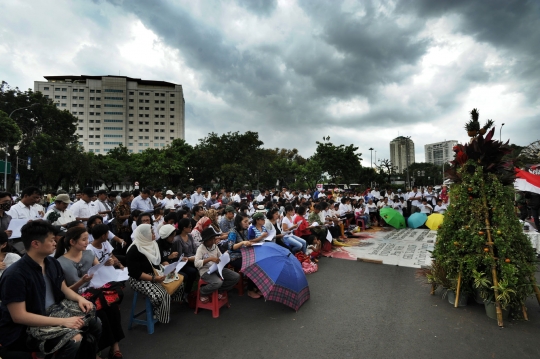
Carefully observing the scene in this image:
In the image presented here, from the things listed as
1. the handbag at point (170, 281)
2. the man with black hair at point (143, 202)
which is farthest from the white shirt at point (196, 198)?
the handbag at point (170, 281)

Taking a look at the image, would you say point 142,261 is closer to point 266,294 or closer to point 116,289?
point 116,289

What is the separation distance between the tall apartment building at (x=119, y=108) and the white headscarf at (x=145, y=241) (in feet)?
332

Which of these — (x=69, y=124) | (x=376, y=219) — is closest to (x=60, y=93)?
(x=69, y=124)

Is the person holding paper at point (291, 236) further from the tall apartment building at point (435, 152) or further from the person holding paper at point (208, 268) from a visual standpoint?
the tall apartment building at point (435, 152)

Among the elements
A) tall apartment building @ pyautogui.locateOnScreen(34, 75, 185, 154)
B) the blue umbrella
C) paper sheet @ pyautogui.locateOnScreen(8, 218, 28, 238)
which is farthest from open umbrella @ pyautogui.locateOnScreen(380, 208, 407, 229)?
tall apartment building @ pyautogui.locateOnScreen(34, 75, 185, 154)

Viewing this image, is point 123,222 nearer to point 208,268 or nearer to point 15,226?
point 15,226

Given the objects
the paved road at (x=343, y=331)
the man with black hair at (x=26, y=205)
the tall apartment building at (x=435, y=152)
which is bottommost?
the paved road at (x=343, y=331)

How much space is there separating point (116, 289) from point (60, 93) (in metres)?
116

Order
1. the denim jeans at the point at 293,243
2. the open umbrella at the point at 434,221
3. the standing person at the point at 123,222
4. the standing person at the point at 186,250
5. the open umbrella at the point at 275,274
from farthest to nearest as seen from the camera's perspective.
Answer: the open umbrella at the point at 434,221 → the denim jeans at the point at 293,243 → the standing person at the point at 123,222 → the standing person at the point at 186,250 → the open umbrella at the point at 275,274

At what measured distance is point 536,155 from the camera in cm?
965

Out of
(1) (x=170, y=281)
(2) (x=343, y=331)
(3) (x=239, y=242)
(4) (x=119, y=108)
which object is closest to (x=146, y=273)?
(1) (x=170, y=281)

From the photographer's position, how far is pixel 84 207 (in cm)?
641

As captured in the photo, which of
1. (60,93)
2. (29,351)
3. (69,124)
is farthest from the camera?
(60,93)

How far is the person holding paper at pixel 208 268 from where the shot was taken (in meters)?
4.30
